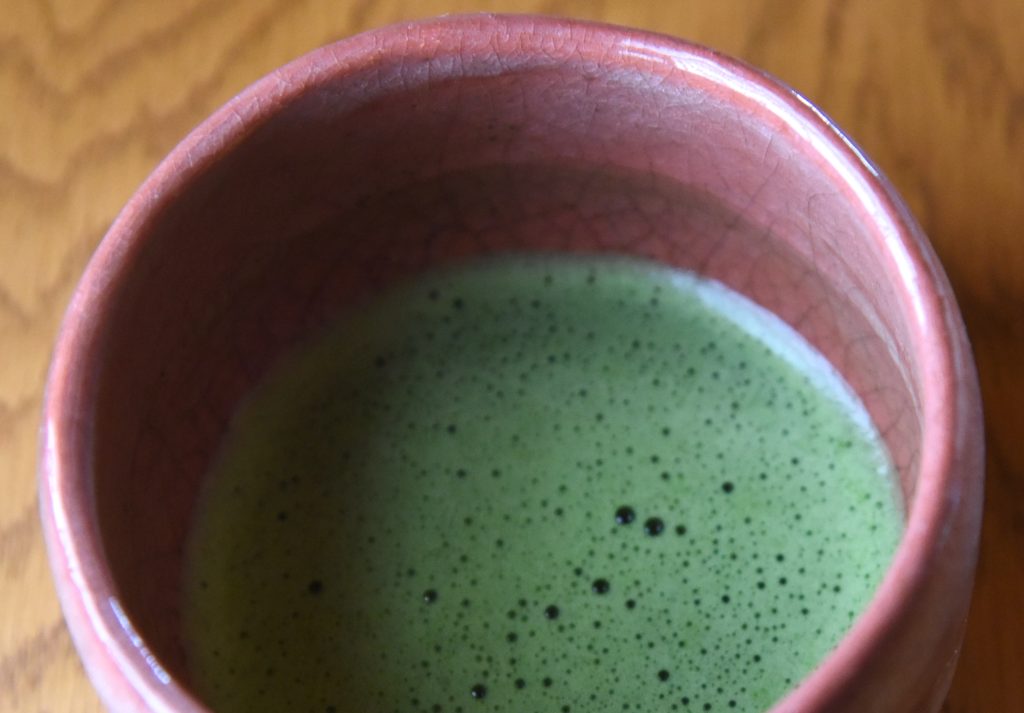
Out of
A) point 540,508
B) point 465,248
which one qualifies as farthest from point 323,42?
point 540,508

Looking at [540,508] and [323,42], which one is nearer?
[540,508]

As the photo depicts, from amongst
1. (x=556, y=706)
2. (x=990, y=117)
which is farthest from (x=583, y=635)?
(x=990, y=117)

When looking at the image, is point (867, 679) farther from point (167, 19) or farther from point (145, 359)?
point (167, 19)

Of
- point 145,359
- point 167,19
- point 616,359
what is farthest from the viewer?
point 167,19

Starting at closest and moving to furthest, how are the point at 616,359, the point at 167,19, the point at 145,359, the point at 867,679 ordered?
the point at 867,679 < the point at 145,359 < the point at 616,359 < the point at 167,19

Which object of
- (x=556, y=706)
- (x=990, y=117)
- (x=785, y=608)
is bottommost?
(x=556, y=706)

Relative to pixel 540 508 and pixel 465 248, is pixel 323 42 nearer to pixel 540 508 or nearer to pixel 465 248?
pixel 465 248
